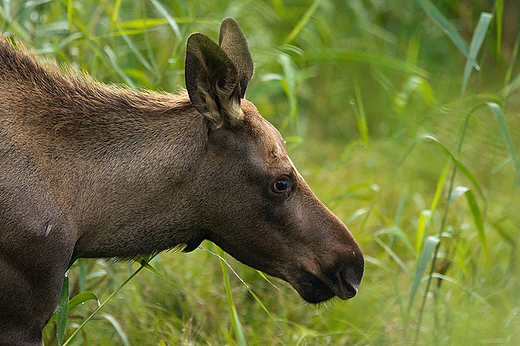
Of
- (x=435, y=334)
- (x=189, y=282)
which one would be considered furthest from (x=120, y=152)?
(x=435, y=334)

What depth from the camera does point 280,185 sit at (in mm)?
2613

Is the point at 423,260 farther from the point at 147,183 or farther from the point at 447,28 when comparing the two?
the point at 147,183

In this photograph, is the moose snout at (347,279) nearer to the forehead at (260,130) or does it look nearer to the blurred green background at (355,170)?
the blurred green background at (355,170)

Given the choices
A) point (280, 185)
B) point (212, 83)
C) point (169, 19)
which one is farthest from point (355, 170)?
point (212, 83)

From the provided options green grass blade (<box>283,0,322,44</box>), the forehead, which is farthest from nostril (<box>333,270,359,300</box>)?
green grass blade (<box>283,0,322,44</box>)

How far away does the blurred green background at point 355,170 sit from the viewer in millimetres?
3412

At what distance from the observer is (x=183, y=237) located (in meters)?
2.65

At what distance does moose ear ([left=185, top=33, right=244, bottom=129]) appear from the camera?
8.00ft

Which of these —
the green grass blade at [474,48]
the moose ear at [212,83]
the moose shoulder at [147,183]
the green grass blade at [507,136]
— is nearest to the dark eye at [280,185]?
the moose shoulder at [147,183]

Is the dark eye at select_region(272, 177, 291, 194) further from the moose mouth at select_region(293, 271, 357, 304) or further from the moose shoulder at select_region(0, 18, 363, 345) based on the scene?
the moose mouth at select_region(293, 271, 357, 304)

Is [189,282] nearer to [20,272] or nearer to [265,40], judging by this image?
[20,272]

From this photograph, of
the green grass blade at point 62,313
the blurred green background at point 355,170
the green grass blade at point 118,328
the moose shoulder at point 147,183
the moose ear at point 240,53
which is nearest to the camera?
the moose shoulder at point 147,183

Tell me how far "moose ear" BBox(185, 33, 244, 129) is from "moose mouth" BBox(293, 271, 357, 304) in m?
0.71

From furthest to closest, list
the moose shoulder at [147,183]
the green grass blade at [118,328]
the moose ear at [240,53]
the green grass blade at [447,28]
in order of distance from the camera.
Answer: the green grass blade at [447,28] < the green grass blade at [118,328] < the moose ear at [240,53] < the moose shoulder at [147,183]
